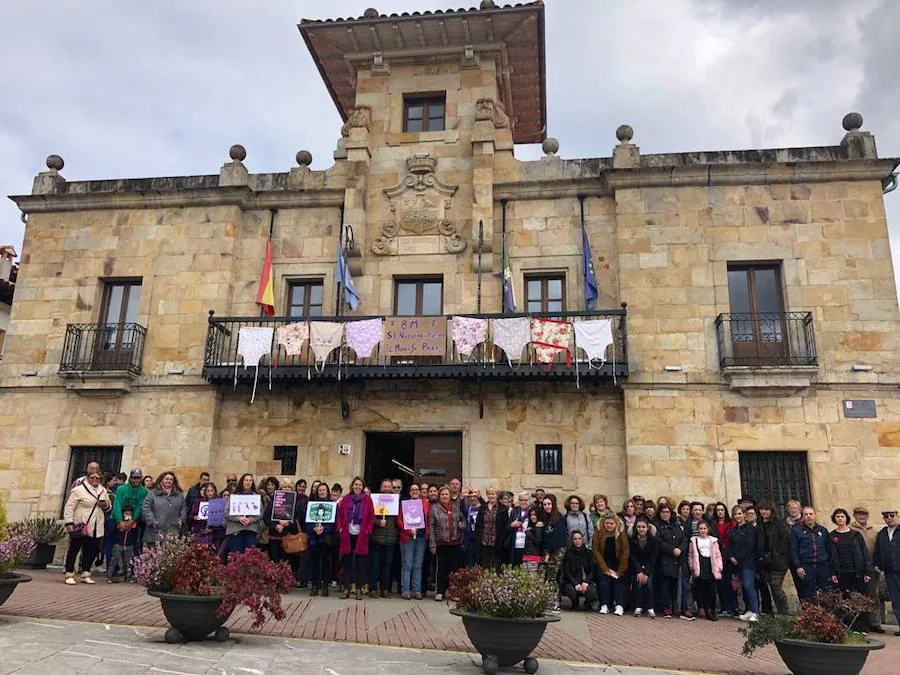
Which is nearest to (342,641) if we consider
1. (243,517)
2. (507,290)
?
(243,517)

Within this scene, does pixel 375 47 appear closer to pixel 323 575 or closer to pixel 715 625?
pixel 323 575

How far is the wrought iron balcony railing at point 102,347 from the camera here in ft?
47.0

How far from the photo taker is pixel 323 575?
10.9 m

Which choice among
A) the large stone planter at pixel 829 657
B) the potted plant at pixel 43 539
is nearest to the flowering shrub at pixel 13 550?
the potted plant at pixel 43 539

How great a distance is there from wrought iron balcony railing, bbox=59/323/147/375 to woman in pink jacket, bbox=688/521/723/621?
10.6m

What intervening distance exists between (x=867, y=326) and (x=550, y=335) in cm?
556

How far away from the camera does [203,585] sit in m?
6.64

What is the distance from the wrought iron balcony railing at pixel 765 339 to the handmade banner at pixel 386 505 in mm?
6277

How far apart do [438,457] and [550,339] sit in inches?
120

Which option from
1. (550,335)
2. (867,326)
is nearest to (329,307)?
(550,335)

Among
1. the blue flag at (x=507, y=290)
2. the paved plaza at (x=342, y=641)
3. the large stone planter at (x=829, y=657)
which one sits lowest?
the paved plaza at (x=342, y=641)

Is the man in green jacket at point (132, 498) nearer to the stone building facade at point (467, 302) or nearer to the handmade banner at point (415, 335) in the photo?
the stone building facade at point (467, 302)

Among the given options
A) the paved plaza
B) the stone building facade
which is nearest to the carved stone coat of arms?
the stone building facade

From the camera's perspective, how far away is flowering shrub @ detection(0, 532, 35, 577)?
A: 725cm
